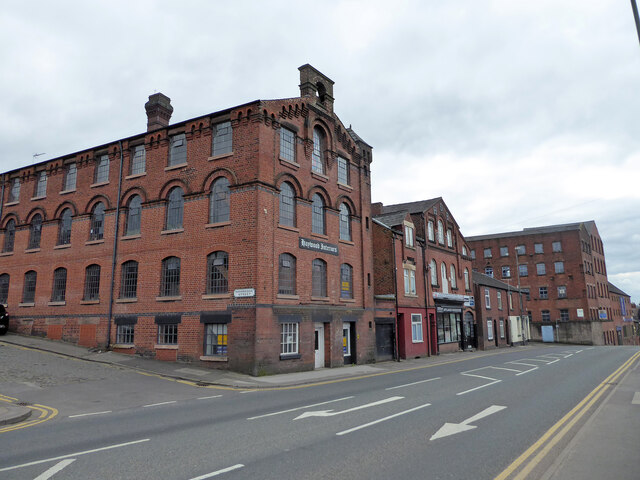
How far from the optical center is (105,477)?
6.12m

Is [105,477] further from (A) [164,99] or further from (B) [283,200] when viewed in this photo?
(A) [164,99]

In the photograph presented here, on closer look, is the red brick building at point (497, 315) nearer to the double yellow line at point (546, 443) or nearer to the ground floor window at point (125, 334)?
the double yellow line at point (546, 443)

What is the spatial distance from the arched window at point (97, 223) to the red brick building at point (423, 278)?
56.1 ft

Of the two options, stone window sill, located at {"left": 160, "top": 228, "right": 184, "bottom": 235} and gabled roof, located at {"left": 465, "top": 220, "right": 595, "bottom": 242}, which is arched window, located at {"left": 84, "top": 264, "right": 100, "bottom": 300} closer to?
stone window sill, located at {"left": 160, "top": 228, "right": 184, "bottom": 235}

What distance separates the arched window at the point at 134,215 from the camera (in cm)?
2386

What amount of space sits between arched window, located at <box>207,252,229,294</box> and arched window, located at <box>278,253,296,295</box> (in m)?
2.52

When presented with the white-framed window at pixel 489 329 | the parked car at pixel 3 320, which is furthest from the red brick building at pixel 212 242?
the white-framed window at pixel 489 329

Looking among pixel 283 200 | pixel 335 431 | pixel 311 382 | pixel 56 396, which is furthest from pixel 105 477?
pixel 283 200

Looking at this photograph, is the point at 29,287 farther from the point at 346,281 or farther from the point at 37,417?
the point at 37,417

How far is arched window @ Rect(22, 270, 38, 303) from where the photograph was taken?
89.2ft

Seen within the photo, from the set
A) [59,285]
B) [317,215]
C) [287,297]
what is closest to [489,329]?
[317,215]

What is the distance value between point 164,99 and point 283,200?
11784mm

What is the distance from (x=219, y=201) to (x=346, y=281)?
859 centimetres

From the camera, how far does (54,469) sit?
648cm
